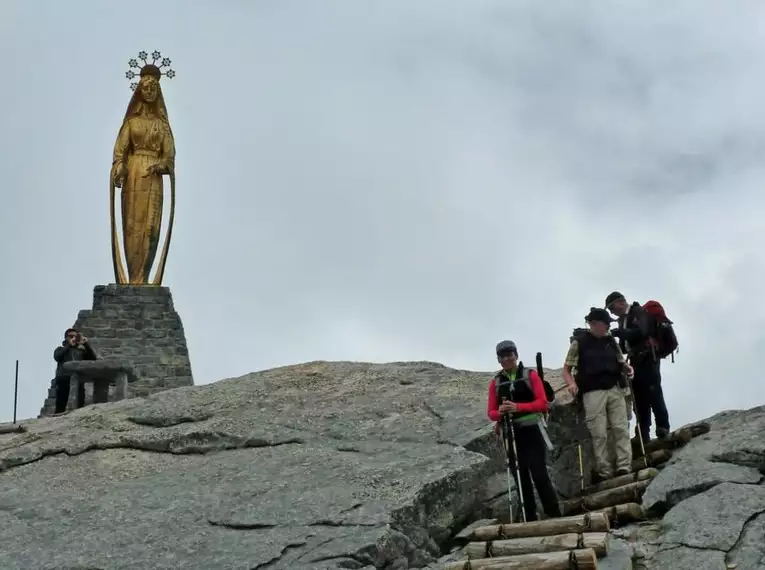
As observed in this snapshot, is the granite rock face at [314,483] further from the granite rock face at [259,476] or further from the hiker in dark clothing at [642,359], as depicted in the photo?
the hiker in dark clothing at [642,359]

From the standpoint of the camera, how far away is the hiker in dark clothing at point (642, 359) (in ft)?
35.2

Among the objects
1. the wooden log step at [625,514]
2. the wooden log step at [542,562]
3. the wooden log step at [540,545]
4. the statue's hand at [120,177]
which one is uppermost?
the statue's hand at [120,177]

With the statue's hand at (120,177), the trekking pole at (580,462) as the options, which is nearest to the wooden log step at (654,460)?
the trekking pole at (580,462)

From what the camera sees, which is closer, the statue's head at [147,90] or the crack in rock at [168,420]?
the crack in rock at [168,420]

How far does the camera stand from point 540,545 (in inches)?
284

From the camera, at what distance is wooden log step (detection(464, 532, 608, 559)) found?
278 inches

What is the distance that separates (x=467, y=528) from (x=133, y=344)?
563 inches

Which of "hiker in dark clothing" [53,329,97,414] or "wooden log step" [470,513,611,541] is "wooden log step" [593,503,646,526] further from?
"hiker in dark clothing" [53,329,97,414]

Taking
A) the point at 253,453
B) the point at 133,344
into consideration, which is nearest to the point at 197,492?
the point at 253,453

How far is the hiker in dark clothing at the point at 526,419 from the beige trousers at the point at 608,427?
3.82 ft

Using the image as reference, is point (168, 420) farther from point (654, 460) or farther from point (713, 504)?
point (713, 504)

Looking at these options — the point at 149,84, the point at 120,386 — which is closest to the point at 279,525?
the point at 120,386

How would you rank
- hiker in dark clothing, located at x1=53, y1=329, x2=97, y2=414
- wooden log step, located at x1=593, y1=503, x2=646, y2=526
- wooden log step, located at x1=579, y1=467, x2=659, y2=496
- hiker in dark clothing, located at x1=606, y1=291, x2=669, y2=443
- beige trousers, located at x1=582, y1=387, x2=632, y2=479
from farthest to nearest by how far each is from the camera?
hiker in dark clothing, located at x1=53, y1=329, x2=97, y2=414
hiker in dark clothing, located at x1=606, y1=291, x2=669, y2=443
beige trousers, located at x1=582, y1=387, x2=632, y2=479
wooden log step, located at x1=579, y1=467, x2=659, y2=496
wooden log step, located at x1=593, y1=503, x2=646, y2=526

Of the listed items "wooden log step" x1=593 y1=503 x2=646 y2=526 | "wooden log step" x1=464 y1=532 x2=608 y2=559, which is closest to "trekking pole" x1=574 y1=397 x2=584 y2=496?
"wooden log step" x1=593 y1=503 x2=646 y2=526
